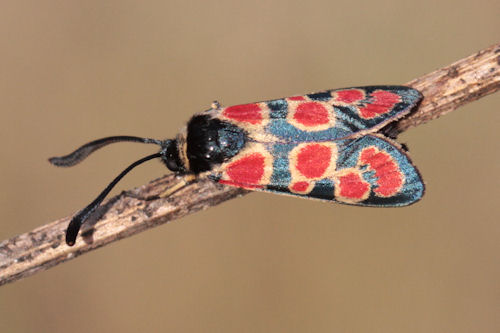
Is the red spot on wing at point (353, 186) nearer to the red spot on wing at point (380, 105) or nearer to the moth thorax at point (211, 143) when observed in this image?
the red spot on wing at point (380, 105)

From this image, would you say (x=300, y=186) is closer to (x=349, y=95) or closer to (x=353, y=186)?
(x=353, y=186)

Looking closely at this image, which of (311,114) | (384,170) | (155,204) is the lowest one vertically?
(155,204)

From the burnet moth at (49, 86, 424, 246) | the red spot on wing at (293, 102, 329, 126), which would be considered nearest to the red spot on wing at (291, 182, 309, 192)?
the burnet moth at (49, 86, 424, 246)

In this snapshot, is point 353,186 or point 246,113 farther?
point 246,113

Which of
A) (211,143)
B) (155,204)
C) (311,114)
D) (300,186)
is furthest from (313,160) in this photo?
A: (155,204)

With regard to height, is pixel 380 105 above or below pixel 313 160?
above

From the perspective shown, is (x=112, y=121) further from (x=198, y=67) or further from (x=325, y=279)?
(x=325, y=279)

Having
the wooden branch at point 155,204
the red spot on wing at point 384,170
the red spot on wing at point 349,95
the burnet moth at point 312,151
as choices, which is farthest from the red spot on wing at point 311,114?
the wooden branch at point 155,204
